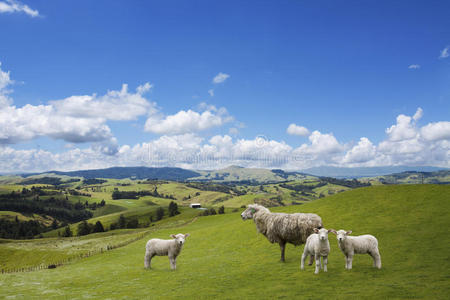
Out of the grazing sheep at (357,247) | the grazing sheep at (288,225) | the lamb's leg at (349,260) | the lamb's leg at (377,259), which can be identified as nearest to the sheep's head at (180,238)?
the grazing sheep at (288,225)

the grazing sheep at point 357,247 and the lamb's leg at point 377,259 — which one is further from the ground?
the grazing sheep at point 357,247

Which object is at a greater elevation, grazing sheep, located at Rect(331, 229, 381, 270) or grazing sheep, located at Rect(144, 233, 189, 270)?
grazing sheep, located at Rect(331, 229, 381, 270)

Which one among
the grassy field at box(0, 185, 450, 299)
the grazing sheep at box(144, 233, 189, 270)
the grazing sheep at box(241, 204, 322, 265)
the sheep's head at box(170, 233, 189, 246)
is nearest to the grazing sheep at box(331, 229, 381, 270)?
the grassy field at box(0, 185, 450, 299)

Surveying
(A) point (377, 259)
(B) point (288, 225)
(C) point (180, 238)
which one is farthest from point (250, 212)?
(A) point (377, 259)

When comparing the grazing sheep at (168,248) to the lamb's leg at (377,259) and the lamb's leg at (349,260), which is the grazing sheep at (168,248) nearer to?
the lamb's leg at (349,260)

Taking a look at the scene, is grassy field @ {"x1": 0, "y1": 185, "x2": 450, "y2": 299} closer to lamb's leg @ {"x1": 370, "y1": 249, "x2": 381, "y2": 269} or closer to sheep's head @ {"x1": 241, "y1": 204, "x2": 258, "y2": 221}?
lamb's leg @ {"x1": 370, "y1": 249, "x2": 381, "y2": 269}

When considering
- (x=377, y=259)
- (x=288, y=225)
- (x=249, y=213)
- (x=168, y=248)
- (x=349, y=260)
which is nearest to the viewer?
(x=349, y=260)

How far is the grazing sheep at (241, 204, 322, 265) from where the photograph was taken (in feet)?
62.3

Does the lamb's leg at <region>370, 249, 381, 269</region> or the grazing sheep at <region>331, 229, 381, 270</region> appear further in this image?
the lamb's leg at <region>370, 249, 381, 269</region>

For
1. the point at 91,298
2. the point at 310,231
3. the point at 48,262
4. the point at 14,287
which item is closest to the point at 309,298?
the point at 310,231

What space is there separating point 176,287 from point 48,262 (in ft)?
190

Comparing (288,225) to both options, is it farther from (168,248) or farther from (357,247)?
(168,248)

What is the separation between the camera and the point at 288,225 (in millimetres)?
19594

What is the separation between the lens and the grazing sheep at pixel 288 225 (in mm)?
19000
